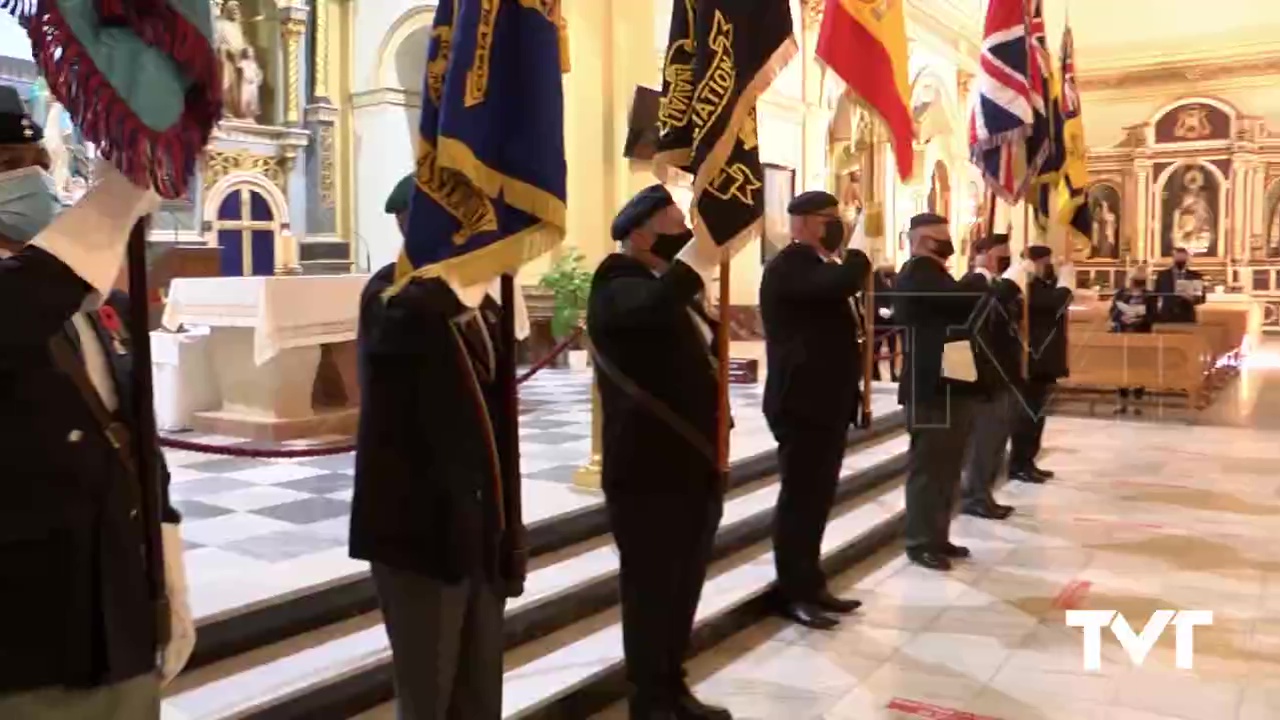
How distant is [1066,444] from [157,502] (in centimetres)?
868

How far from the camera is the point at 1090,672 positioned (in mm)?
3971

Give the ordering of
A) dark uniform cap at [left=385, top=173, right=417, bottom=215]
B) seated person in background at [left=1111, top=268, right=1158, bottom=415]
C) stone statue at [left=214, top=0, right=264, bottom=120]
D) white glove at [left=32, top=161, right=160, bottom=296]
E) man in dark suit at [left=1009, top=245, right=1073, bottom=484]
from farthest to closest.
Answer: seated person in background at [left=1111, top=268, right=1158, bottom=415] < stone statue at [left=214, top=0, right=264, bottom=120] < man in dark suit at [left=1009, top=245, right=1073, bottom=484] < dark uniform cap at [left=385, top=173, right=417, bottom=215] < white glove at [left=32, top=161, right=160, bottom=296]

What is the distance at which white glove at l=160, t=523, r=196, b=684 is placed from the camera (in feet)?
6.11

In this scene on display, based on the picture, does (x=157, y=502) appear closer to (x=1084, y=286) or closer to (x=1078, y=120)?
(x=1078, y=120)

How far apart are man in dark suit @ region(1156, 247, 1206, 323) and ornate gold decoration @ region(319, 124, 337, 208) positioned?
8.99m

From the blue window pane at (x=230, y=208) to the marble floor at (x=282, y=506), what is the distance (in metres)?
3.58

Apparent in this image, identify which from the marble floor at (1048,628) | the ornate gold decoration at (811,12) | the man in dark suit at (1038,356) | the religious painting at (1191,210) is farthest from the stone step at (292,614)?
the religious painting at (1191,210)

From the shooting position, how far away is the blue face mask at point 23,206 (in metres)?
1.71

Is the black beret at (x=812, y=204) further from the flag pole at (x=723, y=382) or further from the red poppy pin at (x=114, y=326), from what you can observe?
the red poppy pin at (x=114, y=326)

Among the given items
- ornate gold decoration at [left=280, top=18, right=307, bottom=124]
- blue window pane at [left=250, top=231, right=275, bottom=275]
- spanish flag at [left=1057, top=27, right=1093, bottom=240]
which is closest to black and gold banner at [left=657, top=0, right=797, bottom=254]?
spanish flag at [left=1057, top=27, right=1093, bottom=240]

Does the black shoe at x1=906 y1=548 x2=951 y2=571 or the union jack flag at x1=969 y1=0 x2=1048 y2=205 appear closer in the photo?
the black shoe at x1=906 y1=548 x2=951 y2=571

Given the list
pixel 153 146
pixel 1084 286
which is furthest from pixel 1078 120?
pixel 1084 286

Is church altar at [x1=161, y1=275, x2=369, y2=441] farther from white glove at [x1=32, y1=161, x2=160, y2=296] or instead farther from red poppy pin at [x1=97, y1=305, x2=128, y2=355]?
white glove at [x1=32, y1=161, x2=160, y2=296]

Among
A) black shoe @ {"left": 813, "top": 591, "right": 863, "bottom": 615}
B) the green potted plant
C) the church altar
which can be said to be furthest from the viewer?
the green potted plant
